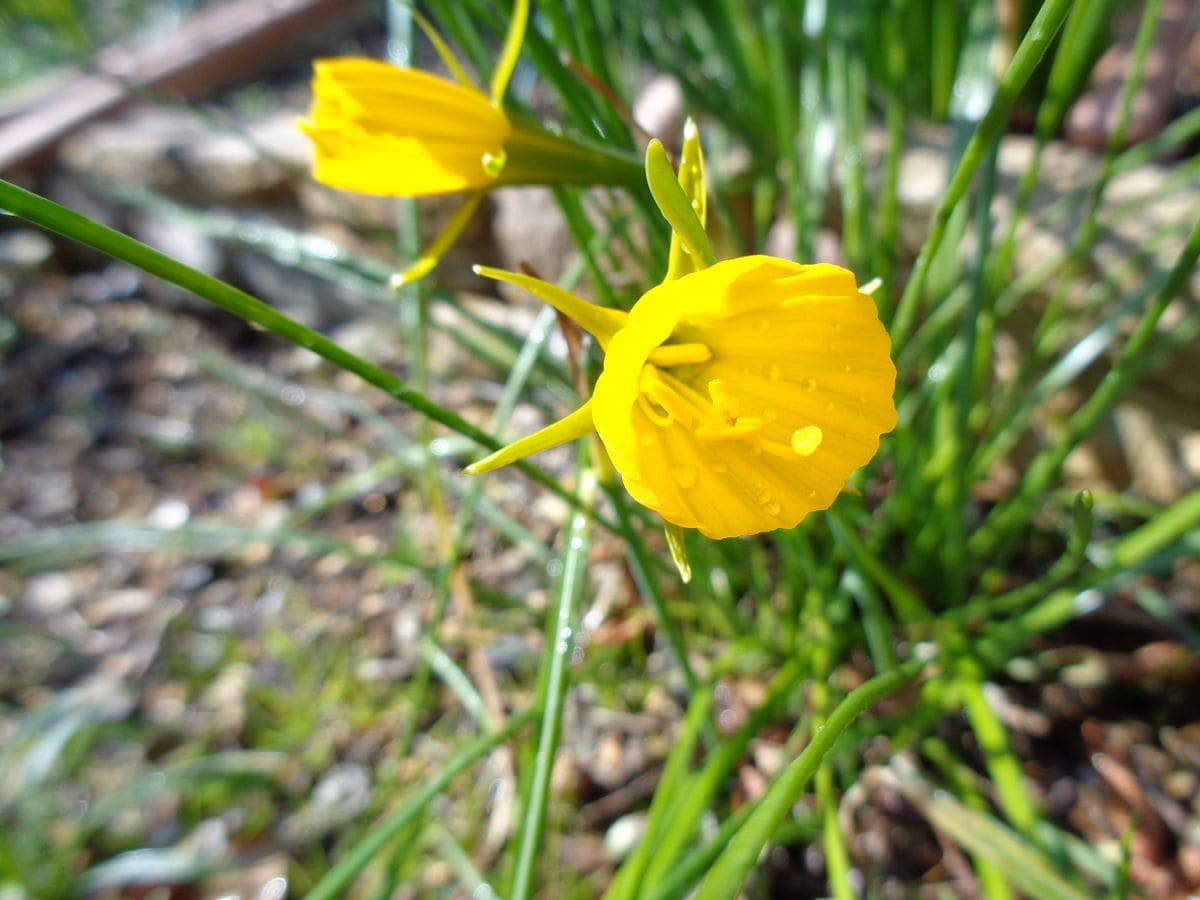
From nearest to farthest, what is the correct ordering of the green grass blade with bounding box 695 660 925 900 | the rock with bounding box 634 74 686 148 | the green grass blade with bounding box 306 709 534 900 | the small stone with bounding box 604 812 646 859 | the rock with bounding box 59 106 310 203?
1. the green grass blade with bounding box 695 660 925 900
2. the green grass blade with bounding box 306 709 534 900
3. the small stone with bounding box 604 812 646 859
4. the rock with bounding box 634 74 686 148
5. the rock with bounding box 59 106 310 203

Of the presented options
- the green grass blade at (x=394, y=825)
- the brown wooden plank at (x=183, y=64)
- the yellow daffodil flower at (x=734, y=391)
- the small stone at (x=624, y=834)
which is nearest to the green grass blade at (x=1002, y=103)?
the yellow daffodil flower at (x=734, y=391)

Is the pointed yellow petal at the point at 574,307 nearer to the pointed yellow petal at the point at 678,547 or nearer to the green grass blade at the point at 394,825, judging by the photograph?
the pointed yellow petal at the point at 678,547

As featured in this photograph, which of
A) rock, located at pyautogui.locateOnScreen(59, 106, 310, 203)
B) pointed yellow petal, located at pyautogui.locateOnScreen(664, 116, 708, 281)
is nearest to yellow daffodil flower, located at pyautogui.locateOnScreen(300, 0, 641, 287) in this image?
pointed yellow petal, located at pyautogui.locateOnScreen(664, 116, 708, 281)

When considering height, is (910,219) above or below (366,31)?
below

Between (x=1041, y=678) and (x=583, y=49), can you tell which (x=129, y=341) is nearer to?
(x=583, y=49)

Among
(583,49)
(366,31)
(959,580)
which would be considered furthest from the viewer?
(366,31)

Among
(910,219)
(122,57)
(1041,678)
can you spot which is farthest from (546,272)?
(122,57)

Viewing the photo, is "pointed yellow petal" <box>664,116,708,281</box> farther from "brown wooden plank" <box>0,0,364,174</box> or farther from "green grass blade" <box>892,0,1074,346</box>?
"brown wooden plank" <box>0,0,364,174</box>
